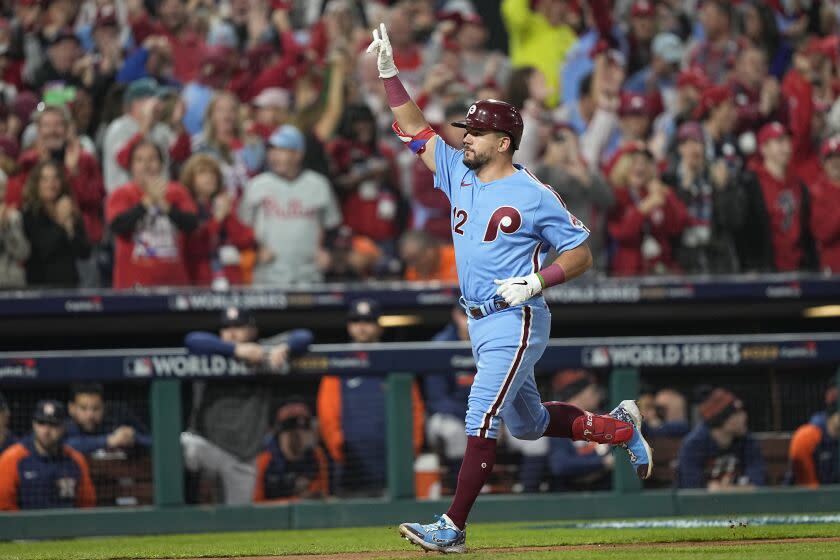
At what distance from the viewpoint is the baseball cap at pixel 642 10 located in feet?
43.0

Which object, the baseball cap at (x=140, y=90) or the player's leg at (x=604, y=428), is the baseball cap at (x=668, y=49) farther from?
the player's leg at (x=604, y=428)

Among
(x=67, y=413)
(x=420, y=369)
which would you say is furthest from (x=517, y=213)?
(x=67, y=413)

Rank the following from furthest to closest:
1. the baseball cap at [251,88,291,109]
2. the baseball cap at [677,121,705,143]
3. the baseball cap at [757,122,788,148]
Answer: the baseball cap at [251,88,291,109]
the baseball cap at [757,122,788,148]
the baseball cap at [677,121,705,143]

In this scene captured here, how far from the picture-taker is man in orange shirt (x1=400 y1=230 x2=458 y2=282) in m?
10.2

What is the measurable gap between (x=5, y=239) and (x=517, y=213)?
5.03m

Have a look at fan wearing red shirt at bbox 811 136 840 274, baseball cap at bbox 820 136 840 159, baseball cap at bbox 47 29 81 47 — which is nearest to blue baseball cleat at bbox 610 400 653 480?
fan wearing red shirt at bbox 811 136 840 274

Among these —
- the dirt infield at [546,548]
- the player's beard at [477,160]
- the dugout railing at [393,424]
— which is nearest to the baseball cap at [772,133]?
the dugout railing at [393,424]

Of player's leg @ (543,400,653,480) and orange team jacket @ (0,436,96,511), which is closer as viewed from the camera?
player's leg @ (543,400,653,480)

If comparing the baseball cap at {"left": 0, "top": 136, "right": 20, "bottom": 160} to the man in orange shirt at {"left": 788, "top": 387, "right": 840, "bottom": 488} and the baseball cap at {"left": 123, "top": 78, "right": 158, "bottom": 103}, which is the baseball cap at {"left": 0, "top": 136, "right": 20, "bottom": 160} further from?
the man in orange shirt at {"left": 788, "top": 387, "right": 840, "bottom": 488}

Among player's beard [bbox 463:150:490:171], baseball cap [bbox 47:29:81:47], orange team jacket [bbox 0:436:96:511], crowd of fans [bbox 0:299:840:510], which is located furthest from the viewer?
baseball cap [bbox 47:29:81:47]

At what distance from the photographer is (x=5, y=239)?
974 cm

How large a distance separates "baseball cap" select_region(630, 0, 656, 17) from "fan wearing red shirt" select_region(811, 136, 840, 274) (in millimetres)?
2759

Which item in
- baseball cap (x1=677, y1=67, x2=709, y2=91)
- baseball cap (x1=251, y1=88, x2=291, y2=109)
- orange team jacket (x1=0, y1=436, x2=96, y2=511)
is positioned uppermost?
baseball cap (x1=677, y1=67, x2=709, y2=91)

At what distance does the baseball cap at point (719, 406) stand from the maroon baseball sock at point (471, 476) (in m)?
2.77
